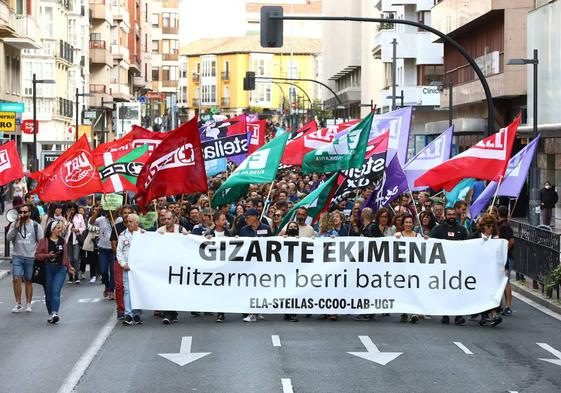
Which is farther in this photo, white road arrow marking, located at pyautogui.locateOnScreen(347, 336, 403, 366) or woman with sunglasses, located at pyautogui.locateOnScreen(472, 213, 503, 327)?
woman with sunglasses, located at pyautogui.locateOnScreen(472, 213, 503, 327)

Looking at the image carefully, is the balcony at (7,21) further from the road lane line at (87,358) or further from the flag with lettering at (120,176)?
the road lane line at (87,358)

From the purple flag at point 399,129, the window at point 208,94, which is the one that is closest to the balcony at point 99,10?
the purple flag at point 399,129

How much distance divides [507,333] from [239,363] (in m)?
4.41

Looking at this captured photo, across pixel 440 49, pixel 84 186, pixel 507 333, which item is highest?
pixel 440 49

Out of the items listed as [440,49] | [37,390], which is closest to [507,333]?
[37,390]

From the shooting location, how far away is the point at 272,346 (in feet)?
53.6

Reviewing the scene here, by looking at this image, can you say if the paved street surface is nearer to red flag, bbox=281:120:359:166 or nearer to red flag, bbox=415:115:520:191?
red flag, bbox=415:115:520:191

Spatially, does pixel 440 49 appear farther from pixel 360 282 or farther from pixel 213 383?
pixel 213 383

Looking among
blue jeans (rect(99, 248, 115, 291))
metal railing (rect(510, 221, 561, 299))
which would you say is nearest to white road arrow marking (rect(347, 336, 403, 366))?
metal railing (rect(510, 221, 561, 299))

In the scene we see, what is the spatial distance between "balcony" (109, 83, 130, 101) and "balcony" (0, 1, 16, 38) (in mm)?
45746

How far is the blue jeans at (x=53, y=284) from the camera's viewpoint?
19297mm

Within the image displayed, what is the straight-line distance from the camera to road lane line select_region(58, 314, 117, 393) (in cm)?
1382

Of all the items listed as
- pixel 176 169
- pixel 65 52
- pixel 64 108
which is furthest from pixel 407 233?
pixel 65 52

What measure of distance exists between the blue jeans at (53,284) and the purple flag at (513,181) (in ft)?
22.2
